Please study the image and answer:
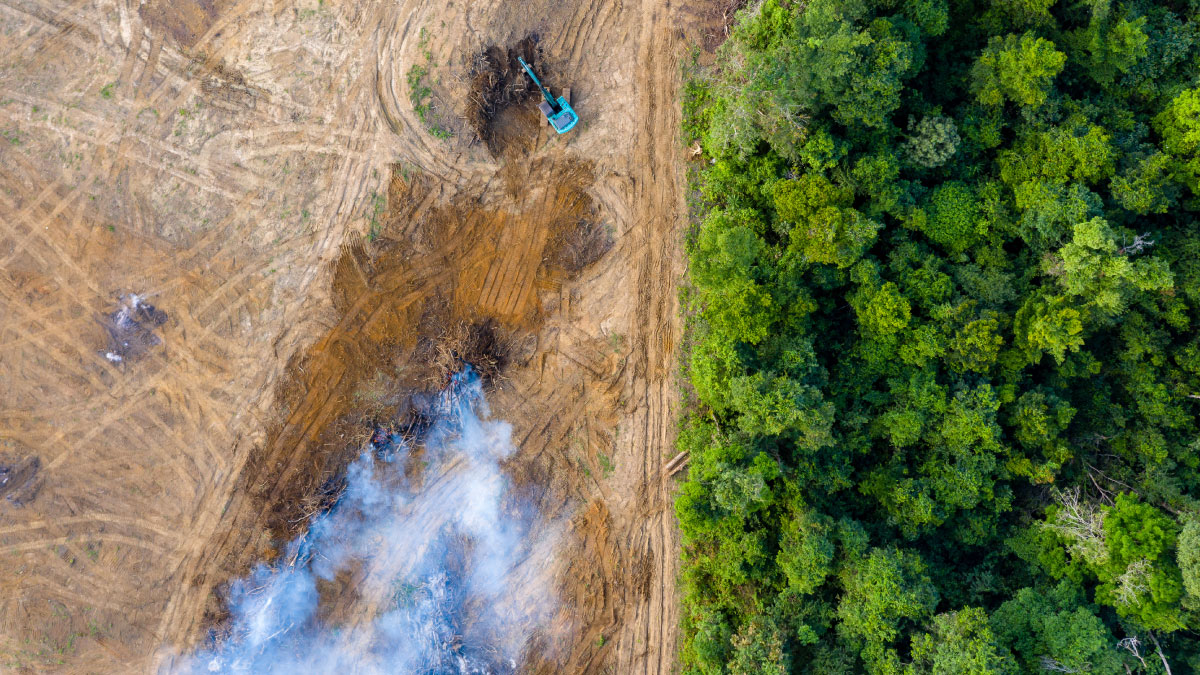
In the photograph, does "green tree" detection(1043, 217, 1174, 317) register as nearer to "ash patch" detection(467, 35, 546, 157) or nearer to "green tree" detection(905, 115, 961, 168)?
"green tree" detection(905, 115, 961, 168)

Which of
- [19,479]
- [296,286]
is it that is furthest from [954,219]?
[19,479]

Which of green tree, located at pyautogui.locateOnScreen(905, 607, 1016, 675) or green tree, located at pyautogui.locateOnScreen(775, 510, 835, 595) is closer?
green tree, located at pyautogui.locateOnScreen(905, 607, 1016, 675)

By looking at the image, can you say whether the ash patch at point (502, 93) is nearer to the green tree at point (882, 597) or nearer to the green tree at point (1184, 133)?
the green tree at point (882, 597)

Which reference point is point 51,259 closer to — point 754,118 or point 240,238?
point 240,238

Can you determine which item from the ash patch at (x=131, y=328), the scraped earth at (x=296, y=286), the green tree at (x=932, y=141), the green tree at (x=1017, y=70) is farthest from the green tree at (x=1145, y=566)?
the ash patch at (x=131, y=328)

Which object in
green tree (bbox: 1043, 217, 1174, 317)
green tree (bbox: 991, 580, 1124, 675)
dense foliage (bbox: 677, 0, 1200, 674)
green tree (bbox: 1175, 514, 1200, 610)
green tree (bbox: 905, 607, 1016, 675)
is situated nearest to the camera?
green tree (bbox: 1175, 514, 1200, 610)

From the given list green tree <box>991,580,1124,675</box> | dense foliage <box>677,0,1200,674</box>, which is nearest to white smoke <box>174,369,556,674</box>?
dense foliage <box>677,0,1200,674</box>

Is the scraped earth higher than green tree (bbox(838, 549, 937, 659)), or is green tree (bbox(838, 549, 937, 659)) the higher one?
the scraped earth

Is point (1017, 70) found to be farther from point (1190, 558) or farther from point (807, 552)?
point (807, 552)
